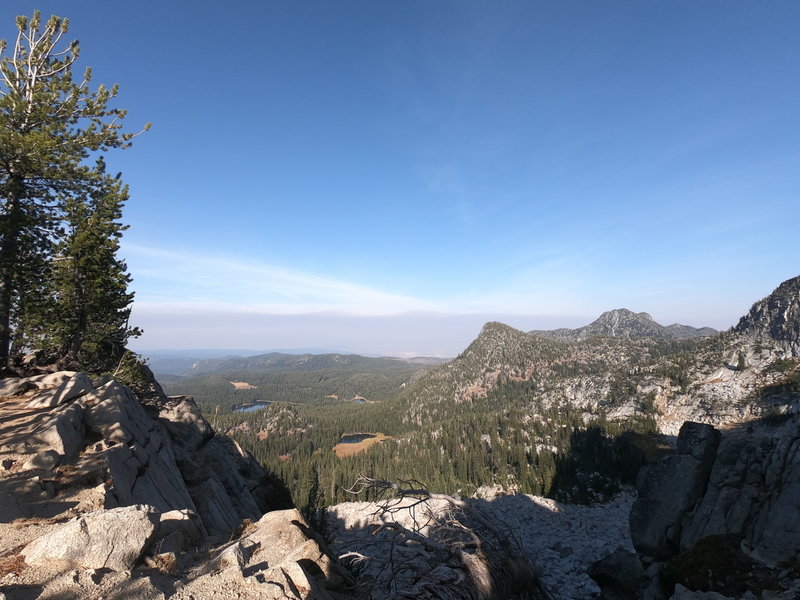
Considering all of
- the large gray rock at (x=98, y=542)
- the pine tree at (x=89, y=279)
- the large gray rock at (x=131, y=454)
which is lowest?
the large gray rock at (x=131, y=454)

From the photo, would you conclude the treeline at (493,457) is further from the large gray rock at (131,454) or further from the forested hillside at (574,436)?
the large gray rock at (131,454)

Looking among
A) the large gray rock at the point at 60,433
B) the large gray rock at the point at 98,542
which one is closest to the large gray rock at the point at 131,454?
the large gray rock at the point at 60,433

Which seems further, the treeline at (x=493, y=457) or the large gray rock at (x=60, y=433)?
the treeline at (x=493, y=457)

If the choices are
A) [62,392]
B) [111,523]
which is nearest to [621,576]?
[111,523]

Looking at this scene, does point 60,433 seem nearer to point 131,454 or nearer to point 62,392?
point 131,454

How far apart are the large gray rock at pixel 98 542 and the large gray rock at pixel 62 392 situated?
11.7 m

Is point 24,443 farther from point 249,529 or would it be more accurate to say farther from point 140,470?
point 249,529

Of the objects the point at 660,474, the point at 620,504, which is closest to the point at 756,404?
the point at 620,504

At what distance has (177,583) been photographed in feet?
19.3

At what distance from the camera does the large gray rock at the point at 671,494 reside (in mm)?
33562

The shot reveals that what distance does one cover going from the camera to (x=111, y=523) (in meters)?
6.59

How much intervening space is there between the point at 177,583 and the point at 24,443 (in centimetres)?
1006

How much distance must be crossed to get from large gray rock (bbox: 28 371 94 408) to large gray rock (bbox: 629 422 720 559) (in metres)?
46.4

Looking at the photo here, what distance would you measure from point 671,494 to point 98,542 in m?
45.6
